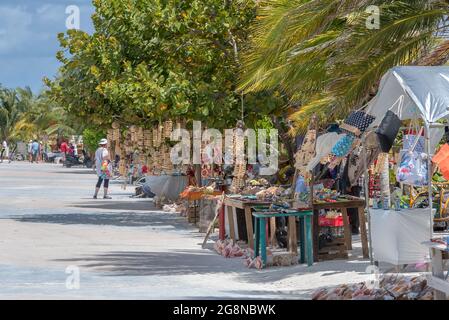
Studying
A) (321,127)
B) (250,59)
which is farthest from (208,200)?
(250,59)

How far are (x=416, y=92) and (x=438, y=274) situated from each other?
2240 mm

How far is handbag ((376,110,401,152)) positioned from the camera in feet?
42.4

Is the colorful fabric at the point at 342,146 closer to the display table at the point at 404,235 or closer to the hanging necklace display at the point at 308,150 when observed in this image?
the hanging necklace display at the point at 308,150

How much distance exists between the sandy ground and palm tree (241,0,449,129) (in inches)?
101

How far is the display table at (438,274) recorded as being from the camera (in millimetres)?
10906

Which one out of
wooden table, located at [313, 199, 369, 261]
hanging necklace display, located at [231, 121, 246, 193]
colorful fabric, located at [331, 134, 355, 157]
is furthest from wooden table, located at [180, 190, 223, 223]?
colorful fabric, located at [331, 134, 355, 157]

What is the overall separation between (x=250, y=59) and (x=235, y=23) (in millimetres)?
6583

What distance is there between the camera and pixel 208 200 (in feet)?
72.0

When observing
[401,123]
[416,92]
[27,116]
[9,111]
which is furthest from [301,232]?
[9,111]

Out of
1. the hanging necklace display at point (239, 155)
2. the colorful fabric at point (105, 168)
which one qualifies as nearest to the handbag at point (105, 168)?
the colorful fabric at point (105, 168)

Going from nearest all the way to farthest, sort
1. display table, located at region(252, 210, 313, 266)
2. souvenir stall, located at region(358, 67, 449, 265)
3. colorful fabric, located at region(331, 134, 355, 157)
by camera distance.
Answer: souvenir stall, located at region(358, 67, 449, 265), display table, located at region(252, 210, 313, 266), colorful fabric, located at region(331, 134, 355, 157)

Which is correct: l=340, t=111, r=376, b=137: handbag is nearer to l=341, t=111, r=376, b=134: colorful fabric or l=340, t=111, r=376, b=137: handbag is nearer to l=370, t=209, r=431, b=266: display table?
l=341, t=111, r=376, b=134: colorful fabric

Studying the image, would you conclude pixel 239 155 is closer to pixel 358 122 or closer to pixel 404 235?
pixel 358 122

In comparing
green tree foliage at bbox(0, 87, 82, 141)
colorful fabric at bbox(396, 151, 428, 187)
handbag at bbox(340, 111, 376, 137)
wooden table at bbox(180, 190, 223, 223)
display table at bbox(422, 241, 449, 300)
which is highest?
green tree foliage at bbox(0, 87, 82, 141)
